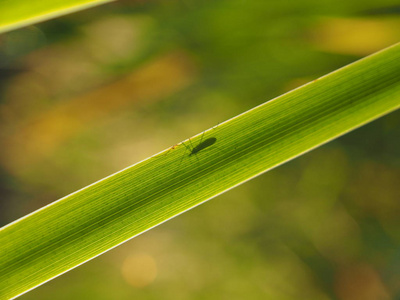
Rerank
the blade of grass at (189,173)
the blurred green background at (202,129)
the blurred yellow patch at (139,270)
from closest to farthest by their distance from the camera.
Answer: the blade of grass at (189,173) → the blurred green background at (202,129) → the blurred yellow patch at (139,270)

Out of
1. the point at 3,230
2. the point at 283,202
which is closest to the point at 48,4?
the point at 3,230

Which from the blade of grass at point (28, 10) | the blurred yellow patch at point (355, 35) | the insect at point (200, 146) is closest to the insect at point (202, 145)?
the insect at point (200, 146)

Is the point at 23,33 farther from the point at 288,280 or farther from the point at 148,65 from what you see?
the point at 288,280

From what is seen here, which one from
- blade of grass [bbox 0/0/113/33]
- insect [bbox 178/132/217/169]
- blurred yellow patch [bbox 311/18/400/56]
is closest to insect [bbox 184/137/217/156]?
insect [bbox 178/132/217/169]

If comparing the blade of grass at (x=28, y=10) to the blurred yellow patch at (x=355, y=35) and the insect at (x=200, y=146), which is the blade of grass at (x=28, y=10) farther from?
the blurred yellow patch at (x=355, y=35)

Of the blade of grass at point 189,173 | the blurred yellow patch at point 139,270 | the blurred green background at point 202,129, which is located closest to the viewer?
the blade of grass at point 189,173

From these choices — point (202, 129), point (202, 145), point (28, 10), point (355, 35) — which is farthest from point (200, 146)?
point (355, 35)

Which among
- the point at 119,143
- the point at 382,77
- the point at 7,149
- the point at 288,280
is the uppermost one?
the point at 7,149

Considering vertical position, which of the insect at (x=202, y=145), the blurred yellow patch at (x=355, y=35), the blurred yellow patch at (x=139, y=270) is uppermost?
the insect at (x=202, y=145)
